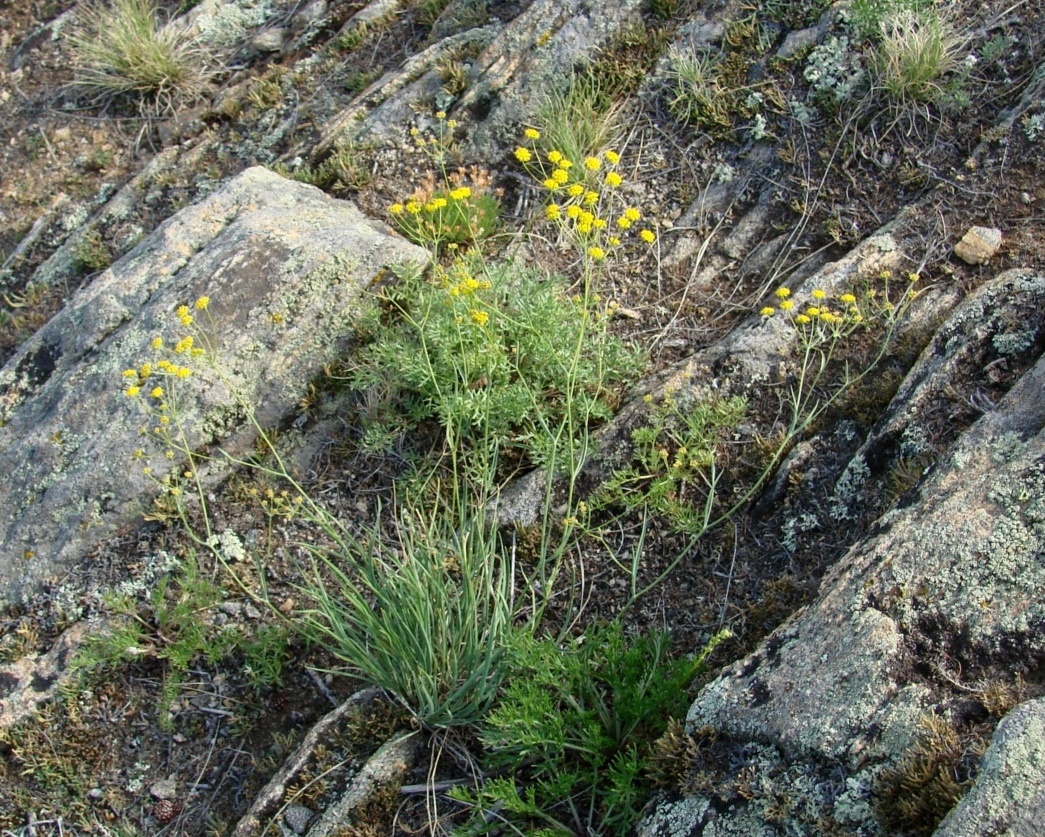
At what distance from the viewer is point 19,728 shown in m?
4.11

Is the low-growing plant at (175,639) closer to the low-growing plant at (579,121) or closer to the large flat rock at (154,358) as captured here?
the large flat rock at (154,358)

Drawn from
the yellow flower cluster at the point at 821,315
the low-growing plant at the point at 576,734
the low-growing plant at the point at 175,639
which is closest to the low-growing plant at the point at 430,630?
the low-growing plant at the point at 576,734

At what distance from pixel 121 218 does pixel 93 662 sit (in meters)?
3.67

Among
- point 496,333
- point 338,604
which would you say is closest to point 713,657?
point 338,604

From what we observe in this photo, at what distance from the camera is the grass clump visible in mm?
7195

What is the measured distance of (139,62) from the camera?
285 inches

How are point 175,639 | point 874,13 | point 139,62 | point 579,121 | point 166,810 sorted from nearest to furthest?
point 166,810 → point 175,639 → point 874,13 → point 579,121 → point 139,62

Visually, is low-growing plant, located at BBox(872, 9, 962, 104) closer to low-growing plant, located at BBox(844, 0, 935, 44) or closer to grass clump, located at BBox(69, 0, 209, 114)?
low-growing plant, located at BBox(844, 0, 935, 44)

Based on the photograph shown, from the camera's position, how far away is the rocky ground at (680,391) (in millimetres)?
2795

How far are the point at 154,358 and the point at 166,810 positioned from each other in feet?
7.47

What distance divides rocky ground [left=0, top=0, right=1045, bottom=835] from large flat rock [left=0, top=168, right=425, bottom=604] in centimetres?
4

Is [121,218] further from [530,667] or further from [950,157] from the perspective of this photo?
[950,157]

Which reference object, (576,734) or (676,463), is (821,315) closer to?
(676,463)

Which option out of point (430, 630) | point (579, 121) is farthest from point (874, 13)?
point (430, 630)
